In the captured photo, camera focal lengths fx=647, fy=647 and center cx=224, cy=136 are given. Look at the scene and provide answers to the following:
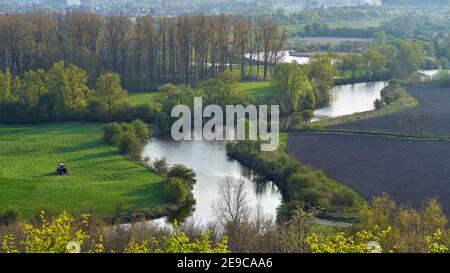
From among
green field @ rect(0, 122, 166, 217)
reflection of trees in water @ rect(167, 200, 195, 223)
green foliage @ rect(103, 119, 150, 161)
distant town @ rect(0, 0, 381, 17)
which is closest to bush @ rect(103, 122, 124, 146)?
green foliage @ rect(103, 119, 150, 161)

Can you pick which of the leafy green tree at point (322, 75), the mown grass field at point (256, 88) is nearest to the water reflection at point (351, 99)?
the leafy green tree at point (322, 75)

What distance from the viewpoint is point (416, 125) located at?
3866cm

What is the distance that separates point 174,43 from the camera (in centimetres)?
5475

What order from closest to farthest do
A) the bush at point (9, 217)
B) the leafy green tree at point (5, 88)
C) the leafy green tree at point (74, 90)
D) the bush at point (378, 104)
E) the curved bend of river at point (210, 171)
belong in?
the bush at point (9, 217) → the curved bend of river at point (210, 171) → the leafy green tree at point (5, 88) → the leafy green tree at point (74, 90) → the bush at point (378, 104)

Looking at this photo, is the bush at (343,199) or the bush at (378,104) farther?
the bush at (378,104)

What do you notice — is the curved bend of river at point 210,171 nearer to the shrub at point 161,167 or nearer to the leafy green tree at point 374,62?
the shrub at point 161,167

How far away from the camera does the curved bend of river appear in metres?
26.9

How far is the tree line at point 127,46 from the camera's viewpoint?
51.3m

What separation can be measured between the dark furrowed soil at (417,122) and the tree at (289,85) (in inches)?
238

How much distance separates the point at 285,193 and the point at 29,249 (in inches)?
706

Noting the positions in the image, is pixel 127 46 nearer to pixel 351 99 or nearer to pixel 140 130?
pixel 140 130

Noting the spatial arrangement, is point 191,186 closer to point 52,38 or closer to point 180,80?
point 180,80

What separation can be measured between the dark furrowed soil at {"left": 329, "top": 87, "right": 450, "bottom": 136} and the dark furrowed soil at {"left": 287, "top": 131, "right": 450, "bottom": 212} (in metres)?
2.05
